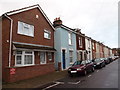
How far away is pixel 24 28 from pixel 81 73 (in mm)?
7671

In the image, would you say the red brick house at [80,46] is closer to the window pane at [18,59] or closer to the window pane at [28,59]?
the window pane at [28,59]

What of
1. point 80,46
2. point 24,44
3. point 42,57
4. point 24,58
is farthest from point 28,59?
point 80,46

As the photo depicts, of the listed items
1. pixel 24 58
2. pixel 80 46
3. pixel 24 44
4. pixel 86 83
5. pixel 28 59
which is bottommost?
pixel 86 83

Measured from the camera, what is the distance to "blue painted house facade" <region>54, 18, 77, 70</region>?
17.6 metres

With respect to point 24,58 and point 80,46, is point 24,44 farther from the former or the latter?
point 80,46

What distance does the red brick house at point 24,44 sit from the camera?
1073 centimetres

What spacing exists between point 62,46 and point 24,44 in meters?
7.08

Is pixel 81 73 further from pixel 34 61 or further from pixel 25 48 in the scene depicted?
pixel 25 48

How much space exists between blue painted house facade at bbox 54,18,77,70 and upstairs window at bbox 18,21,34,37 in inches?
210

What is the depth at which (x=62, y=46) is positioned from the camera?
18031mm

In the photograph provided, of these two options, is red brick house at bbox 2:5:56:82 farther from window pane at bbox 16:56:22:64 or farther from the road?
the road

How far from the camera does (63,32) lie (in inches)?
737

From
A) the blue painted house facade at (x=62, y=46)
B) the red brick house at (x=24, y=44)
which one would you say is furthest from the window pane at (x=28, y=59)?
the blue painted house facade at (x=62, y=46)

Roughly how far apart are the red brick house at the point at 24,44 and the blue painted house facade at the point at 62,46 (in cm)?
187
